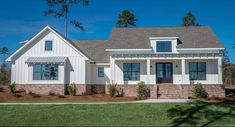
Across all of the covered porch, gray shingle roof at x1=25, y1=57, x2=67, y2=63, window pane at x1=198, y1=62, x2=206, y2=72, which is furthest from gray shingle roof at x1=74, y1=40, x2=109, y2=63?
window pane at x1=198, y1=62, x2=206, y2=72

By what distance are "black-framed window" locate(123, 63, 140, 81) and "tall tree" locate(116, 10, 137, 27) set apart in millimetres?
23848

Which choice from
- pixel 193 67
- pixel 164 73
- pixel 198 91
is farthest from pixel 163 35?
pixel 198 91

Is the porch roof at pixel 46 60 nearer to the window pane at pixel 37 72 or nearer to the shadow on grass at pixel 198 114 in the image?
the window pane at pixel 37 72

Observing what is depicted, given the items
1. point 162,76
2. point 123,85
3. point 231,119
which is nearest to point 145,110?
point 231,119

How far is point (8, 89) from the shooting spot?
87.0 feet

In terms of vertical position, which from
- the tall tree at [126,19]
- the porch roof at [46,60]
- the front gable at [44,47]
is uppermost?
the tall tree at [126,19]

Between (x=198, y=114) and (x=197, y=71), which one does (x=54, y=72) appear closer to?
(x=197, y=71)

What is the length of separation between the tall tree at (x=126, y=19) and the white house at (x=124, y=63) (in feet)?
74.6

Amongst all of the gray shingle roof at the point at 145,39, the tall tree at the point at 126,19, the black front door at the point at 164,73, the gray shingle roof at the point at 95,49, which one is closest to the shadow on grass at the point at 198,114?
the black front door at the point at 164,73

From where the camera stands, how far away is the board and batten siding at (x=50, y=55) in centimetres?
2653

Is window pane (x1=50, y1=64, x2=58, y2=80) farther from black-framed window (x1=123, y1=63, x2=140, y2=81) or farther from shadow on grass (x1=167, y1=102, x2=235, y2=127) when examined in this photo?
shadow on grass (x1=167, y1=102, x2=235, y2=127)

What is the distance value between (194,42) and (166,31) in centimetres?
414

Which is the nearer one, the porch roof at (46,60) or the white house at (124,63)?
the white house at (124,63)

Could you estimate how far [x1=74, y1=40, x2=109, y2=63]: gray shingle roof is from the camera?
30.0 m
